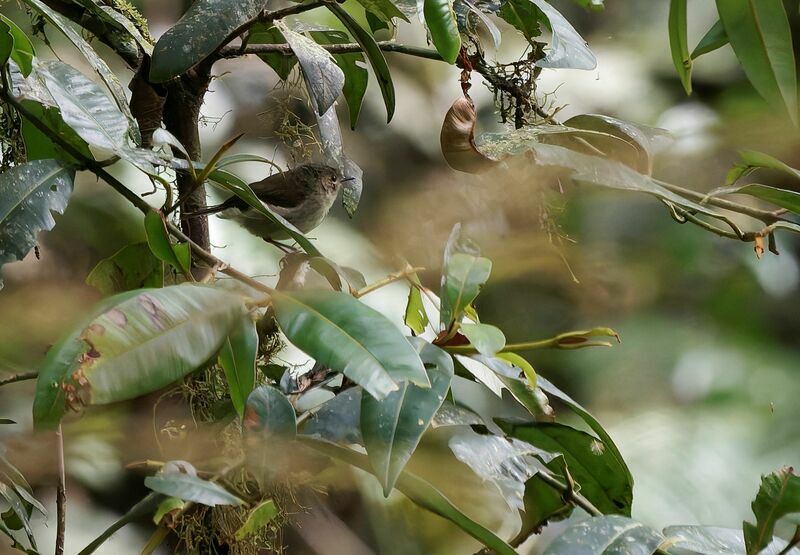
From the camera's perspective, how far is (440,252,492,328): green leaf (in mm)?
712

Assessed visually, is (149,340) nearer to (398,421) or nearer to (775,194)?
(398,421)

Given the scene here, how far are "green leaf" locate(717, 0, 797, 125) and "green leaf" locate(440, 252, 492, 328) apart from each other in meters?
0.29

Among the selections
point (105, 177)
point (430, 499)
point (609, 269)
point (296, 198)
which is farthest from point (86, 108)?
point (609, 269)

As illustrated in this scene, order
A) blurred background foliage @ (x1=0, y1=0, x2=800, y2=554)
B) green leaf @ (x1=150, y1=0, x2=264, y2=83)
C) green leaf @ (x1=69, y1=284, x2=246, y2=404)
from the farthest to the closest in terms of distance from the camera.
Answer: blurred background foliage @ (x1=0, y1=0, x2=800, y2=554)
green leaf @ (x1=150, y1=0, x2=264, y2=83)
green leaf @ (x1=69, y1=284, x2=246, y2=404)

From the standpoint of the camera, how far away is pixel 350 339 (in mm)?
602

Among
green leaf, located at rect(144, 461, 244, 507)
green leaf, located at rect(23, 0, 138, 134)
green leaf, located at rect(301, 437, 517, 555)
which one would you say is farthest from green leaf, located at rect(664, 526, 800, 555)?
green leaf, located at rect(23, 0, 138, 134)

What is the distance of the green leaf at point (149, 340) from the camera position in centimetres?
54

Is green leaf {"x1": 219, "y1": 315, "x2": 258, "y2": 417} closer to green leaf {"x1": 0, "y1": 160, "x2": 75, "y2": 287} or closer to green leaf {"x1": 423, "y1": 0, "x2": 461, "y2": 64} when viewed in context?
green leaf {"x1": 0, "y1": 160, "x2": 75, "y2": 287}

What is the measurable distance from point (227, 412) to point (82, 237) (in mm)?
1151

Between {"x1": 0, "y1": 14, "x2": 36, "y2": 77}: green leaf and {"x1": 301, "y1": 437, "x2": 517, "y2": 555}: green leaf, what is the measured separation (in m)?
0.40

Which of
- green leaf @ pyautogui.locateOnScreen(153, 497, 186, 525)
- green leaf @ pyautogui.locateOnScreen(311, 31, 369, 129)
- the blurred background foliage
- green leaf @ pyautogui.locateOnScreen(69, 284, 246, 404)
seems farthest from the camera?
the blurred background foliage

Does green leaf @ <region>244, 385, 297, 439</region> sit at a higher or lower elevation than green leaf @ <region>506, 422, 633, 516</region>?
higher

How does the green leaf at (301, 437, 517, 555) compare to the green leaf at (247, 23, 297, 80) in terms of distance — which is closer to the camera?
the green leaf at (301, 437, 517, 555)

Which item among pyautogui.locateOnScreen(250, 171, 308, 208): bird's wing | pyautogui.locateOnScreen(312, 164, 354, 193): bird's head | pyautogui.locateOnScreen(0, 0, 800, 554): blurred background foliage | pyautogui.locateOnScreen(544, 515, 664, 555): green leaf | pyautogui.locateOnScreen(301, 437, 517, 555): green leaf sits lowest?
pyautogui.locateOnScreen(0, 0, 800, 554): blurred background foliage
